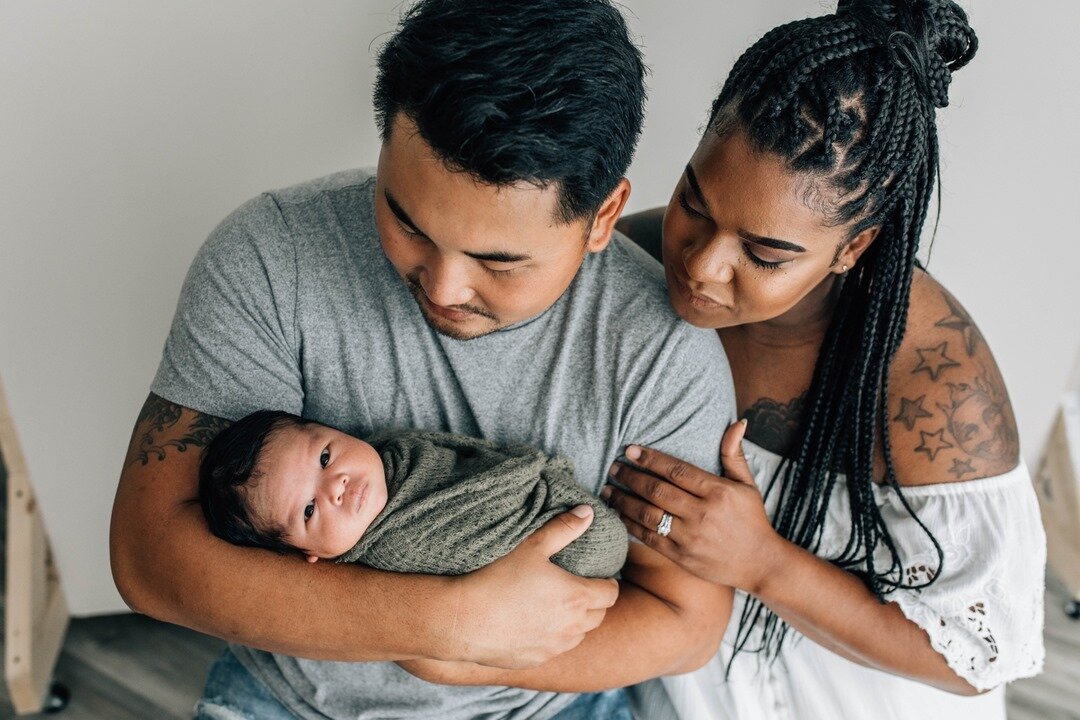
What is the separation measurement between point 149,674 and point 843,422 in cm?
185

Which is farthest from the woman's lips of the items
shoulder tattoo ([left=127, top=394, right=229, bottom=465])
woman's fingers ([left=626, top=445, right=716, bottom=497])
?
shoulder tattoo ([left=127, top=394, right=229, bottom=465])

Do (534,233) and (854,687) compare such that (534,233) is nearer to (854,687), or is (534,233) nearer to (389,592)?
(389,592)

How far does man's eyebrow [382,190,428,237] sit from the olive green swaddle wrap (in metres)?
0.34

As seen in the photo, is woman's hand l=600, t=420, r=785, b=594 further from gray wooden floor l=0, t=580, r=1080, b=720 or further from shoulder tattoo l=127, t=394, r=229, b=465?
gray wooden floor l=0, t=580, r=1080, b=720

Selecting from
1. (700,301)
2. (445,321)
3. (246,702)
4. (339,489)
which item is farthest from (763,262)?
(246,702)

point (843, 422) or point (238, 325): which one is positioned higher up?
point (238, 325)

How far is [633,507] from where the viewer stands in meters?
1.44

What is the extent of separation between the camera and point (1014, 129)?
1.72 meters

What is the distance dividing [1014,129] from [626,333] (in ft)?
2.89

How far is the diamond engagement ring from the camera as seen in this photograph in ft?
4.65

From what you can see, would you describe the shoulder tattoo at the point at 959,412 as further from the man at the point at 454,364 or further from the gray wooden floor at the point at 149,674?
the gray wooden floor at the point at 149,674

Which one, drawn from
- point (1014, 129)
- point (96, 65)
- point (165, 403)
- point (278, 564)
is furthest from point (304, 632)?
point (1014, 129)

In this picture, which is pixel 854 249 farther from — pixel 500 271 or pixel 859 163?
pixel 500 271

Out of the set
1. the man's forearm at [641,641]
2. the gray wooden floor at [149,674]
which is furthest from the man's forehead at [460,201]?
the gray wooden floor at [149,674]
